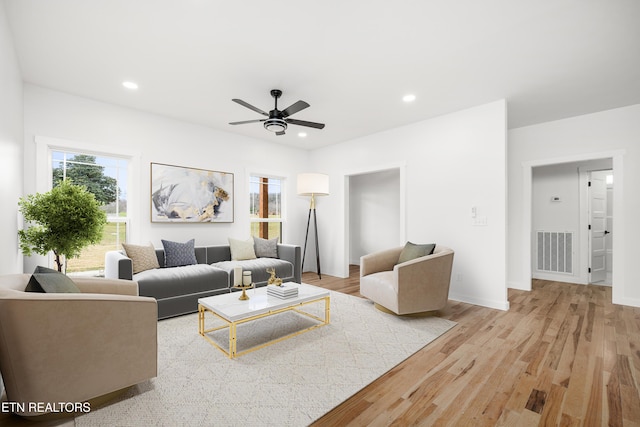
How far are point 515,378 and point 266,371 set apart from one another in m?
1.79

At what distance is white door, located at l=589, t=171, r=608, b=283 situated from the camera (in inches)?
196

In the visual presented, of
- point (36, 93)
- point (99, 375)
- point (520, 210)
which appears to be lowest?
point (99, 375)

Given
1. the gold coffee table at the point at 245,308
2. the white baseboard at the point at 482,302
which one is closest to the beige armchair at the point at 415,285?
→ the gold coffee table at the point at 245,308

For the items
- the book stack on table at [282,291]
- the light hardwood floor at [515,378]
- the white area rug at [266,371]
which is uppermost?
the book stack on table at [282,291]

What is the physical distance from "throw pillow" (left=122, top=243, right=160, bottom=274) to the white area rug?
2.56 ft

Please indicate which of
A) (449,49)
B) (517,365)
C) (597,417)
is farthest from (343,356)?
(449,49)

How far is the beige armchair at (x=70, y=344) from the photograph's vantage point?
1421mm

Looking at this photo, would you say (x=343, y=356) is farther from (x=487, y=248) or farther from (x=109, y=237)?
(x=109, y=237)

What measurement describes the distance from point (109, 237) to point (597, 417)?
16.6 ft

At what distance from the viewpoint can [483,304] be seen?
3.79 meters

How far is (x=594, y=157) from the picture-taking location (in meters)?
4.05

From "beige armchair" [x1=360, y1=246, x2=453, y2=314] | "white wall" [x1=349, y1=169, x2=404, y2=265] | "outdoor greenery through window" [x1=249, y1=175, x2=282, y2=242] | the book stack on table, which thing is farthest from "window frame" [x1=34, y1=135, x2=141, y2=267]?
"white wall" [x1=349, y1=169, x2=404, y2=265]

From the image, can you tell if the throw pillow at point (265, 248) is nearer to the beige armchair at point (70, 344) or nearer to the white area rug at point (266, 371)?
the white area rug at point (266, 371)

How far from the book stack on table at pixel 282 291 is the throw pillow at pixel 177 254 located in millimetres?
1678
